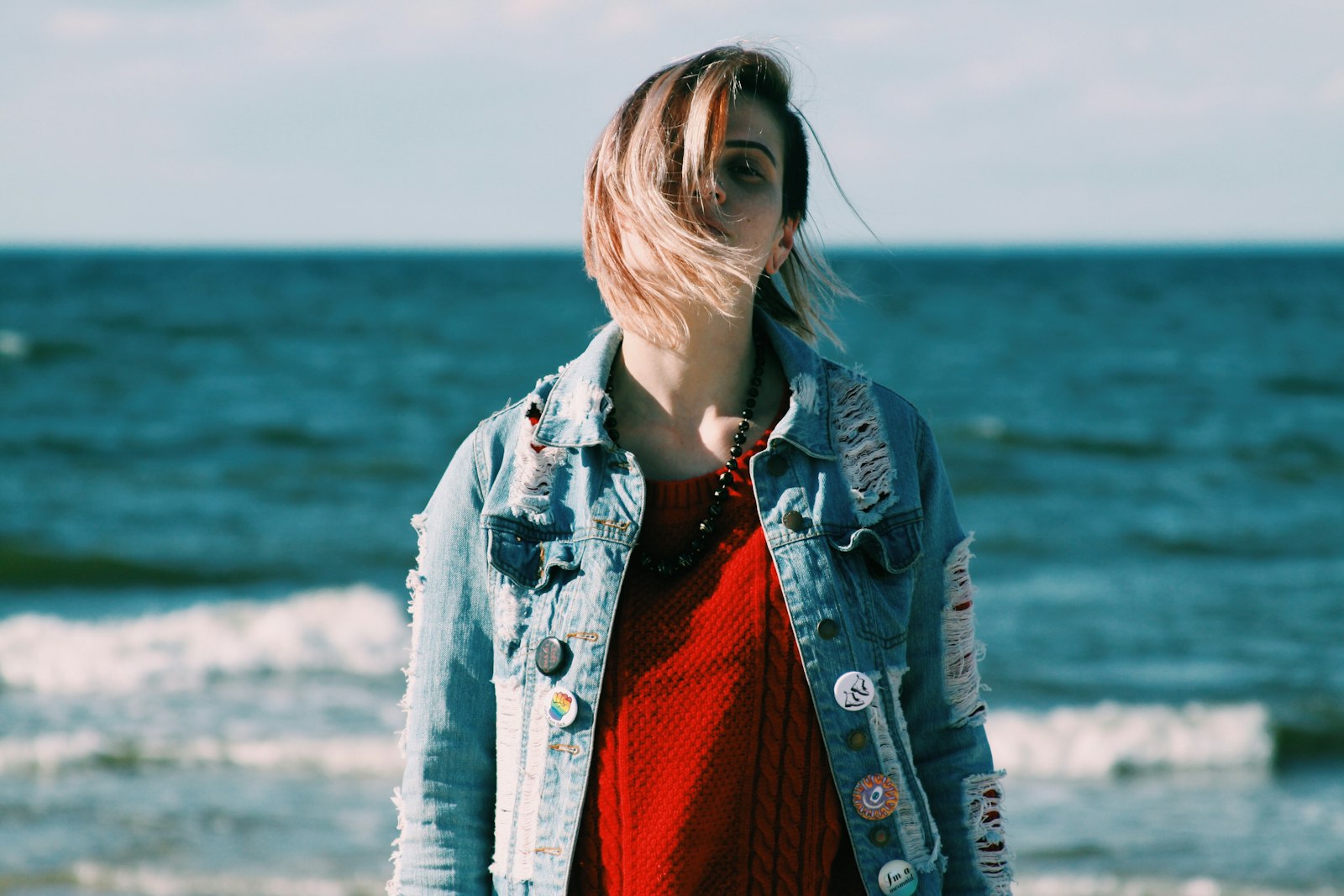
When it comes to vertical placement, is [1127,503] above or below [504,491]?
above

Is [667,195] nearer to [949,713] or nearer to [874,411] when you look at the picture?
[874,411]

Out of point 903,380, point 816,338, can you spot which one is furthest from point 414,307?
point 816,338

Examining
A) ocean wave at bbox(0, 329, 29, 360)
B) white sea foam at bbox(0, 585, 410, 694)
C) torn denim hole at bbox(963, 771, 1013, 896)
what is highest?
ocean wave at bbox(0, 329, 29, 360)

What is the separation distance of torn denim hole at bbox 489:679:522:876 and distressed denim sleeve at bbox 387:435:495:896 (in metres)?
0.02

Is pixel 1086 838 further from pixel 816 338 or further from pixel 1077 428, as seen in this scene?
pixel 1077 428

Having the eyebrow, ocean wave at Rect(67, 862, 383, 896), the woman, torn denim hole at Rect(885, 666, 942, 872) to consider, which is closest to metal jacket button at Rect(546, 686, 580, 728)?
the woman

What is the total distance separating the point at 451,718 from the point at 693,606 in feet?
1.26

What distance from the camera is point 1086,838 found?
19.1 ft

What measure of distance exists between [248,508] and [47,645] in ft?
16.4

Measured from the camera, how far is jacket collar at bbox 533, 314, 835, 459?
1.87 meters

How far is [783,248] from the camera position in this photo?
2.00m

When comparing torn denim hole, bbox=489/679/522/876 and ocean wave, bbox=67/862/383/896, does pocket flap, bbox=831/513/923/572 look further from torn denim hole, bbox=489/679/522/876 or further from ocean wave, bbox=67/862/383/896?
ocean wave, bbox=67/862/383/896

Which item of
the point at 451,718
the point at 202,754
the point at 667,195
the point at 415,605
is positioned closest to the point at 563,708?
the point at 451,718

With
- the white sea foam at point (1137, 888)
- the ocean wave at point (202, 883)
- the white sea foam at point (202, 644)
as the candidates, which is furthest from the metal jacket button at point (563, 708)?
the white sea foam at point (202, 644)
